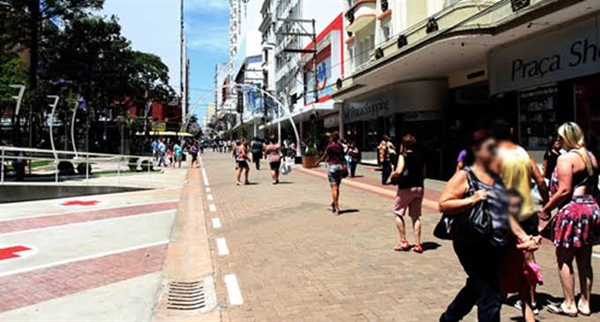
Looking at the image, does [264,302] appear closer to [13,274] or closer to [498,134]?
[13,274]

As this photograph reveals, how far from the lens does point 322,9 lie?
45.3 m

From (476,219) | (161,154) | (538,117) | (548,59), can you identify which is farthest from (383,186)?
(161,154)

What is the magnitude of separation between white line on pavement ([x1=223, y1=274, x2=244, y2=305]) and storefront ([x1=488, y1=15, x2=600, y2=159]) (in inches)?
375

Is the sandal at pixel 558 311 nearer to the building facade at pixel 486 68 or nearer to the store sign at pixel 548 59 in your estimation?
the building facade at pixel 486 68

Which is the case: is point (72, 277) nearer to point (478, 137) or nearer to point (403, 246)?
point (403, 246)

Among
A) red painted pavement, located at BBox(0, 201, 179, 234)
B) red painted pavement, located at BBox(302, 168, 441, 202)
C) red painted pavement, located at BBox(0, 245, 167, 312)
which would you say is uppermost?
red painted pavement, located at BBox(302, 168, 441, 202)

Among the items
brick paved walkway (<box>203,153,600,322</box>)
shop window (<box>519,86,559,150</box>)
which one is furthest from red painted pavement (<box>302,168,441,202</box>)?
shop window (<box>519,86,559,150</box>)

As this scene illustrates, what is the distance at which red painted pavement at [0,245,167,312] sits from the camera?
6168 mm

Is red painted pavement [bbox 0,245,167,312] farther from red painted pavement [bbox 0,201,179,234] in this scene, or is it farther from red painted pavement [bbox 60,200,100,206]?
red painted pavement [bbox 60,200,100,206]

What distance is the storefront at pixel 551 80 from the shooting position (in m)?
12.2

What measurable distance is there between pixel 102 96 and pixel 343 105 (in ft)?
76.8

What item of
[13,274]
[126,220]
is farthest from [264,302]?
[126,220]

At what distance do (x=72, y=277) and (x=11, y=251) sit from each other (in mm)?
2479

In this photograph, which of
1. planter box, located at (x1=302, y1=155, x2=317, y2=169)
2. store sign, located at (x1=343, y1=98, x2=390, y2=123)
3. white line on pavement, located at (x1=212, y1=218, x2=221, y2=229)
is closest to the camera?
white line on pavement, located at (x1=212, y1=218, x2=221, y2=229)
